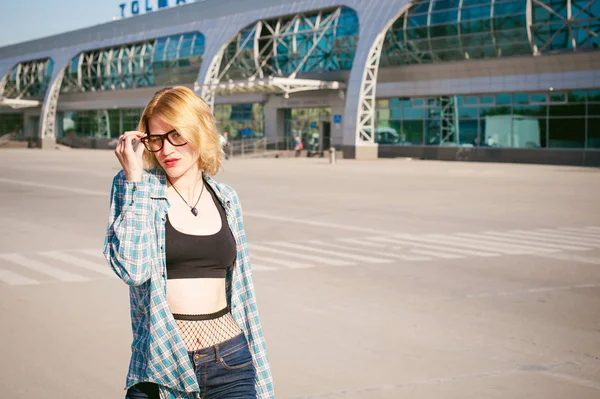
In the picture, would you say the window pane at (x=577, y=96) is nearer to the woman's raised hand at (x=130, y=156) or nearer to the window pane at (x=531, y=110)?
the window pane at (x=531, y=110)

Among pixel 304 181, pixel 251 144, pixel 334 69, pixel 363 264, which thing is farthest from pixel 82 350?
pixel 251 144

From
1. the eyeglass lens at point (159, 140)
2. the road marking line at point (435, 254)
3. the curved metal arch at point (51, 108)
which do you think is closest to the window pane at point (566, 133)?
the road marking line at point (435, 254)

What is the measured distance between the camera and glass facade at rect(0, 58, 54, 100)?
298ft

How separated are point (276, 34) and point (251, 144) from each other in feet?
28.5

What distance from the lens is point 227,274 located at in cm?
349

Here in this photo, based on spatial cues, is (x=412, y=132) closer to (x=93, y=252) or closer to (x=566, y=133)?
(x=566, y=133)

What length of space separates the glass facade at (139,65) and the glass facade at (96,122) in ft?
8.37

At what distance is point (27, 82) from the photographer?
95000 millimetres

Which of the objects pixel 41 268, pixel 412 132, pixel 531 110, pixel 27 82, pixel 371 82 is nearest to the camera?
pixel 41 268

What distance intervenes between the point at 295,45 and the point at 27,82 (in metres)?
45.6

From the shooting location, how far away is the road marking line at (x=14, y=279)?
32.7 feet

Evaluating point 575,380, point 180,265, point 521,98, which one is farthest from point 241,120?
point 180,265

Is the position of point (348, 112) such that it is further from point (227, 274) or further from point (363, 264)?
point (227, 274)

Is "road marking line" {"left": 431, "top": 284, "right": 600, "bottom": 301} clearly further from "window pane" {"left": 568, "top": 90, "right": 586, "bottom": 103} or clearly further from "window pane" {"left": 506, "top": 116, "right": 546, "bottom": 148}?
"window pane" {"left": 506, "top": 116, "right": 546, "bottom": 148}
